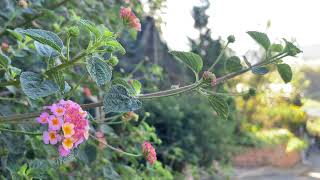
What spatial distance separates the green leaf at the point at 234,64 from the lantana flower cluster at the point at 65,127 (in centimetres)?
34

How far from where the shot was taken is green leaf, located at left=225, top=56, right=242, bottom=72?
967 mm

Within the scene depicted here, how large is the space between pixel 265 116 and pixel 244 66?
644 cm

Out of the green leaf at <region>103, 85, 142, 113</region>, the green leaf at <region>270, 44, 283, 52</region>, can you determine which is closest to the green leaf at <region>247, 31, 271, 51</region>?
the green leaf at <region>270, 44, 283, 52</region>

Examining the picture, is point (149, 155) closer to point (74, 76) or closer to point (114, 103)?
point (114, 103)

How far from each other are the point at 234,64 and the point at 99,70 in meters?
0.32

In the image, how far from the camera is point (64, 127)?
2.41ft

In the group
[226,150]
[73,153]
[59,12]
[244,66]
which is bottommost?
[226,150]

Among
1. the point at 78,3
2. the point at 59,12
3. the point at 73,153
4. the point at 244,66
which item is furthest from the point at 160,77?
the point at 73,153

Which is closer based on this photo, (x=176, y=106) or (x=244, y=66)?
(x=244, y=66)

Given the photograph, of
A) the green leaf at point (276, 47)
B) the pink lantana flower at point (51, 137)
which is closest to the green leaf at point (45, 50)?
the pink lantana flower at point (51, 137)

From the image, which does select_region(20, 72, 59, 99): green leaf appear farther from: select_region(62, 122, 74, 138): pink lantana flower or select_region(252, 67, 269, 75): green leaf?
select_region(252, 67, 269, 75): green leaf

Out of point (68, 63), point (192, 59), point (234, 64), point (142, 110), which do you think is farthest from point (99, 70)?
point (142, 110)

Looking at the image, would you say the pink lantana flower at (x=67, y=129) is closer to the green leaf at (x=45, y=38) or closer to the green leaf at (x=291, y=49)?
the green leaf at (x=45, y=38)

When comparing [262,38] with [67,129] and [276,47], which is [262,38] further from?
[67,129]
